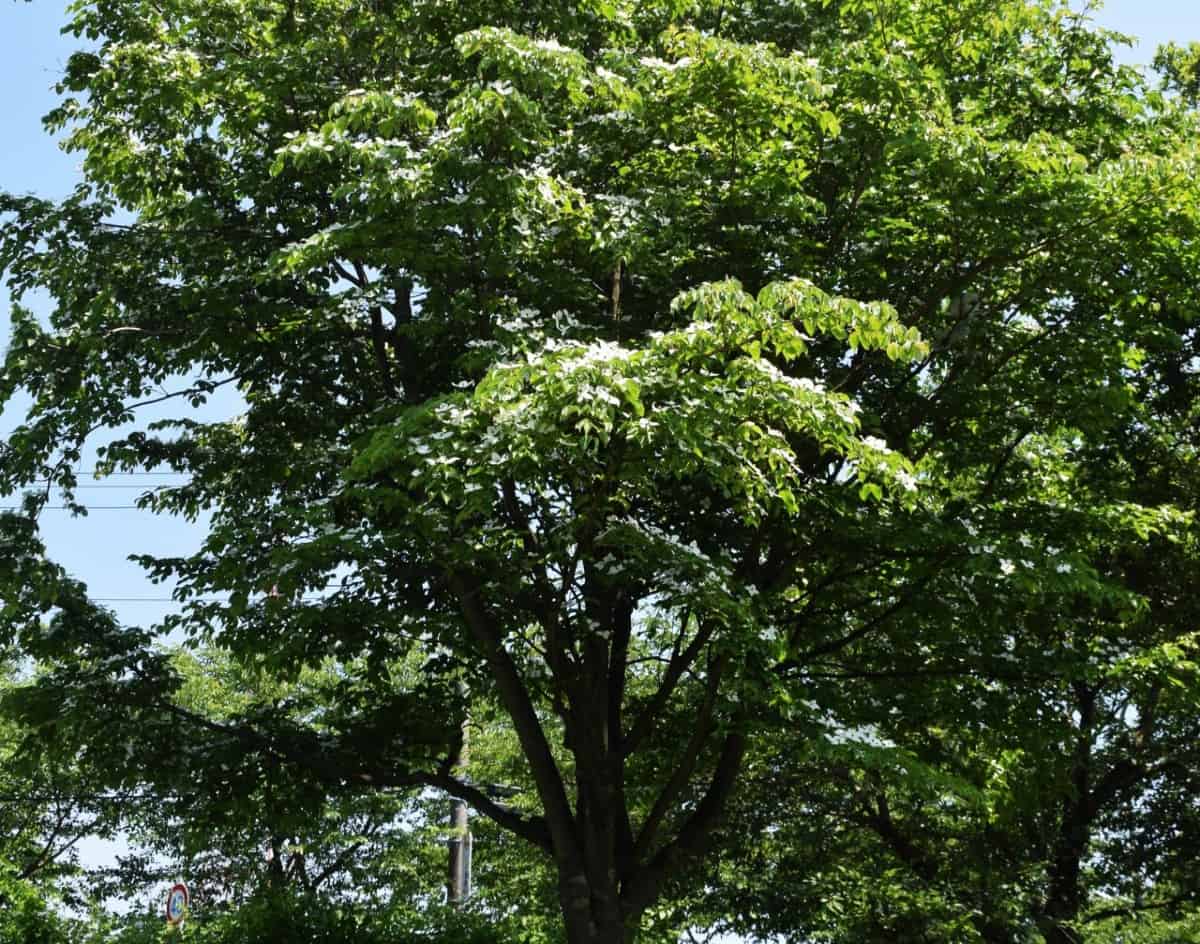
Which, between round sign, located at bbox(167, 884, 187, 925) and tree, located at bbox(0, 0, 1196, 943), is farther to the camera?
round sign, located at bbox(167, 884, 187, 925)

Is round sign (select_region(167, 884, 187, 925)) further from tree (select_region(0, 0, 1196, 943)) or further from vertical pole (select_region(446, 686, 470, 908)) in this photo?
vertical pole (select_region(446, 686, 470, 908))

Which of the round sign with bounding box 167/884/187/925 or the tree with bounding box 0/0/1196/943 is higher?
the tree with bounding box 0/0/1196/943

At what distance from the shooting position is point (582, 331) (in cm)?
870

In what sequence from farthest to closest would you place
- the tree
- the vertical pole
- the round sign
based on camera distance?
the vertical pole, the round sign, the tree

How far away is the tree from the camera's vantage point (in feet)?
26.3

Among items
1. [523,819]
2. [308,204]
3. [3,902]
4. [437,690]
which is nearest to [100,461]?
[308,204]

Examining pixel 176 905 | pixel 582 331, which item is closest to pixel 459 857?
pixel 176 905

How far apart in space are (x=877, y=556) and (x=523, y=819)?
4138mm

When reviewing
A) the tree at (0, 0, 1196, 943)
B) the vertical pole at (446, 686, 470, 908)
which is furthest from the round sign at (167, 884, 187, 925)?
the vertical pole at (446, 686, 470, 908)

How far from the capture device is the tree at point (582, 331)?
8016 mm

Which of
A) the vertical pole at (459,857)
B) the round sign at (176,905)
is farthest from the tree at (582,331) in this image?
the vertical pole at (459,857)

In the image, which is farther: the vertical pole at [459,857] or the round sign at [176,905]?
the vertical pole at [459,857]

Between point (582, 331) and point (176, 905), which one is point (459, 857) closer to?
point (176, 905)

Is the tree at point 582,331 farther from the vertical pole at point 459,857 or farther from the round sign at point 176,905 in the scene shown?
the vertical pole at point 459,857
